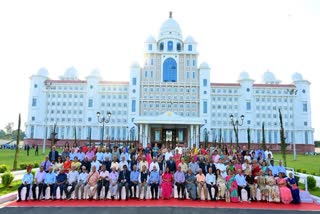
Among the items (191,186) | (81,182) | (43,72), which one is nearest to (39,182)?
(81,182)

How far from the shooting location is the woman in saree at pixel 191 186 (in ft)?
36.2

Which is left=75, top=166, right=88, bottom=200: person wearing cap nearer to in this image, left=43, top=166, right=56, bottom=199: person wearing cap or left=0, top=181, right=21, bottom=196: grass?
left=43, top=166, right=56, bottom=199: person wearing cap

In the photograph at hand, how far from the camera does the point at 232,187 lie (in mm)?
10984

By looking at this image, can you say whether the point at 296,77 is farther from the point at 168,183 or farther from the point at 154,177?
the point at 154,177

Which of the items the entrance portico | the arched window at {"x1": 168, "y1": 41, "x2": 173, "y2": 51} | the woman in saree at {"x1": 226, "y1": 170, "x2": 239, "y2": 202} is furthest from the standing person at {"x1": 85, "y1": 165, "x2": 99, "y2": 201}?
the arched window at {"x1": 168, "y1": 41, "x2": 173, "y2": 51}

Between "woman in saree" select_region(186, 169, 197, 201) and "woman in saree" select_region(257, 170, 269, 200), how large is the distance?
2756 mm

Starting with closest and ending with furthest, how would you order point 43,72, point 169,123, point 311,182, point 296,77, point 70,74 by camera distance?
point 311,182 → point 169,123 → point 43,72 → point 296,77 → point 70,74

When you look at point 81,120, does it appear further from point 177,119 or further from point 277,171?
point 277,171

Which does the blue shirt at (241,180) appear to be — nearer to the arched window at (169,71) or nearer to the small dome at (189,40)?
the arched window at (169,71)

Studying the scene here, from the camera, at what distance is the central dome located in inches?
2199

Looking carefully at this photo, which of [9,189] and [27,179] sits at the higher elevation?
[27,179]

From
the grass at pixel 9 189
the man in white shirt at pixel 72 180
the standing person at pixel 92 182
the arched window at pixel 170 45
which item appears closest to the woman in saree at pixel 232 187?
the standing person at pixel 92 182

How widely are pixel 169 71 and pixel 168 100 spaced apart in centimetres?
623

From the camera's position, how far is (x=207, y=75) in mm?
54875
